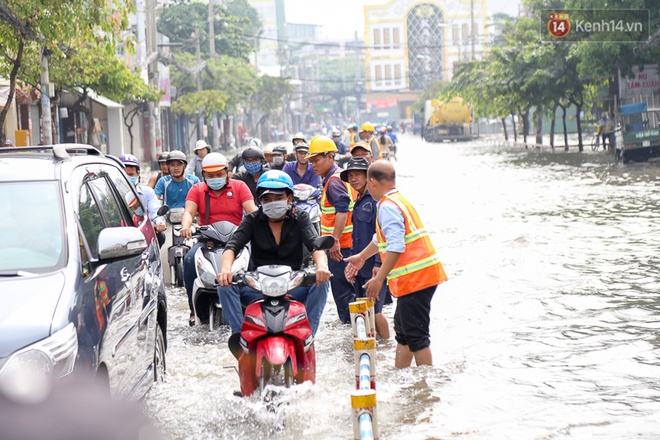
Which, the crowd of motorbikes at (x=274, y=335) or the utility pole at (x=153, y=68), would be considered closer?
the crowd of motorbikes at (x=274, y=335)

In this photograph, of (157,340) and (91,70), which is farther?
(91,70)

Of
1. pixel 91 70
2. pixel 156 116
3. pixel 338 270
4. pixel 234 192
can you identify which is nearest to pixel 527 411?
pixel 338 270

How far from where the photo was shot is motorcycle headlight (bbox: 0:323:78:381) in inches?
155

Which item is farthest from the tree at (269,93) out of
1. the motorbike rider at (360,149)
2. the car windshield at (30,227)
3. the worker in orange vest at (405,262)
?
the car windshield at (30,227)

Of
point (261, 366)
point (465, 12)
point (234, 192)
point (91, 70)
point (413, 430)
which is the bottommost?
point (413, 430)

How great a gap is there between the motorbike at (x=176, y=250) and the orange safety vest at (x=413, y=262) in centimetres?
324

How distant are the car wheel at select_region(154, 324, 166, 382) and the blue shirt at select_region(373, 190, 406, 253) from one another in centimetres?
154

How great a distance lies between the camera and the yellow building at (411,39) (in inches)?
6634

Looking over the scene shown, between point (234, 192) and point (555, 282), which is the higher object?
point (234, 192)

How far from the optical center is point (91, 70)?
966 inches

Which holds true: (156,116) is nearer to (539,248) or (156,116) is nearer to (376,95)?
(539,248)

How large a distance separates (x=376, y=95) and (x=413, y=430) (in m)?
163

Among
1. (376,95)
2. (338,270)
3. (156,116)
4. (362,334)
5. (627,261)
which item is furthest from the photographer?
(376,95)

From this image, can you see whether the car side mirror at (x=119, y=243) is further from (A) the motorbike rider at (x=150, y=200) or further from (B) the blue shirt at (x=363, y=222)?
(A) the motorbike rider at (x=150, y=200)
